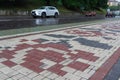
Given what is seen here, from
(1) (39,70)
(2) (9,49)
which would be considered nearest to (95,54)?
(1) (39,70)

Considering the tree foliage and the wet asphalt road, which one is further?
the tree foliage

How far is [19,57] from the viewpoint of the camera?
4980 millimetres

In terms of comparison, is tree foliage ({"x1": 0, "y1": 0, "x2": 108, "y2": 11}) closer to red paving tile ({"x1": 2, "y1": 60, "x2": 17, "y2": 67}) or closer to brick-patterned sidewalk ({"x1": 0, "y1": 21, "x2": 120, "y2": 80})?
brick-patterned sidewalk ({"x1": 0, "y1": 21, "x2": 120, "y2": 80})

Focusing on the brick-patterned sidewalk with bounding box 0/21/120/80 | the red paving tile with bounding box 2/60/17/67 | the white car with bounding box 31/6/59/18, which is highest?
the white car with bounding box 31/6/59/18

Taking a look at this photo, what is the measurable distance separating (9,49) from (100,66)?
290 cm

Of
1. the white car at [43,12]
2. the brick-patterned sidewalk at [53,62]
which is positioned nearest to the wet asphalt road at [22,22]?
the white car at [43,12]

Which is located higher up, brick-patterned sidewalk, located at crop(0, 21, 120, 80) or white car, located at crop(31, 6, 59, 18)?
white car, located at crop(31, 6, 59, 18)

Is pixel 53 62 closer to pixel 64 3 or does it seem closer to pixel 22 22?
pixel 22 22

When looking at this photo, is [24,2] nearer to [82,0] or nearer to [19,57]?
[82,0]

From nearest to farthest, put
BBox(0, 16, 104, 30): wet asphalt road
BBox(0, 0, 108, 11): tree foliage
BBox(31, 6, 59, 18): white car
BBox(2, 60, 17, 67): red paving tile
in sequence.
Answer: BBox(2, 60, 17, 67): red paving tile, BBox(0, 16, 104, 30): wet asphalt road, BBox(31, 6, 59, 18): white car, BBox(0, 0, 108, 11): tree foliage

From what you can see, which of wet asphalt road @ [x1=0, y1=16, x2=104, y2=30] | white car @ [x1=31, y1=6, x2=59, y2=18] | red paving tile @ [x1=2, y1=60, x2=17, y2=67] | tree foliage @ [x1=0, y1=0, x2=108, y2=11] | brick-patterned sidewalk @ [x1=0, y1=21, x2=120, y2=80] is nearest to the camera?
brick-patterned sidewalk @ [x1=0, y1=21, x2=120, y2=80]

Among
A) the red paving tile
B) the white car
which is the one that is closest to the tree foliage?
the white car

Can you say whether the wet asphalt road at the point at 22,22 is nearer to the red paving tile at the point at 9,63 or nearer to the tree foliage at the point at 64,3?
the red paving tile at the point at 9,63

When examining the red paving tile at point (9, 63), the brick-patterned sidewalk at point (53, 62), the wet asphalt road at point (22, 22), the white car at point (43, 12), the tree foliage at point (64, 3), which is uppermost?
the tree foliage at point (64, 3)
